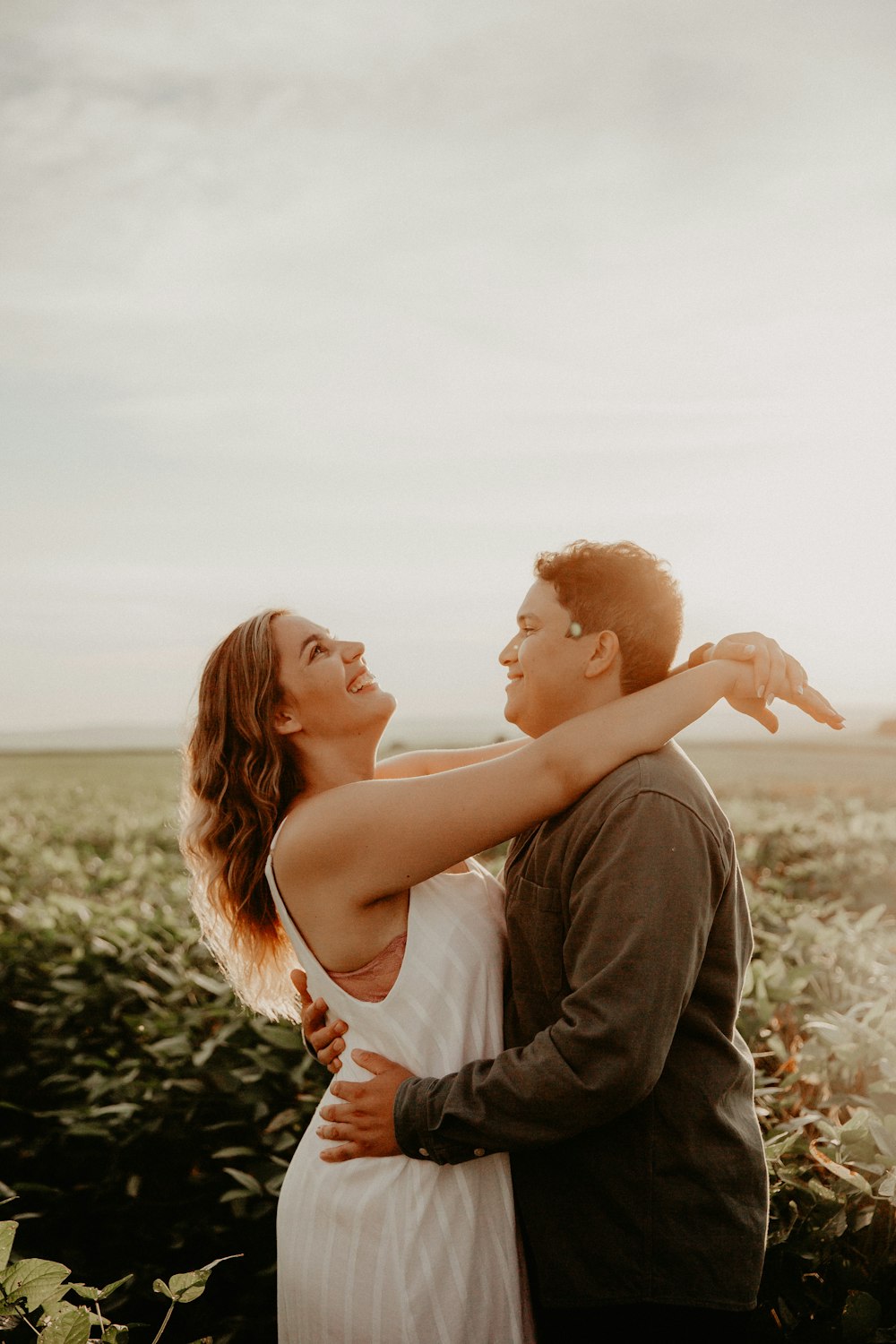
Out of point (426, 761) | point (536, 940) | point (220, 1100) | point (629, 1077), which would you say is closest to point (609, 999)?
point (629, 1077)

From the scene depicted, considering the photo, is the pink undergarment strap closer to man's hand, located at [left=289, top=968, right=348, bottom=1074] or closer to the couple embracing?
the couple embracing

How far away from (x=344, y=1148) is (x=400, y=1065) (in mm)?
218

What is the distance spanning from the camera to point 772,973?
148 inches

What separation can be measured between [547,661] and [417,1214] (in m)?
1.28

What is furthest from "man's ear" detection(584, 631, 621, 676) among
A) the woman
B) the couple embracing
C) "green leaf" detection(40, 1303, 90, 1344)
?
"green leaf" detection(40, 1303, 90, 1344)

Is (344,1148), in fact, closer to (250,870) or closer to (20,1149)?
(250,870)

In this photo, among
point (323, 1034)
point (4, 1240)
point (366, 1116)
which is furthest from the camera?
point (323, 1034)

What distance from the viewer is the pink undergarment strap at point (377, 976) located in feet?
8.27

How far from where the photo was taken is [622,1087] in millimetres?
2039

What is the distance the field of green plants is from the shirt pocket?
0.80m

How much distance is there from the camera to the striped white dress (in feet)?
7.59

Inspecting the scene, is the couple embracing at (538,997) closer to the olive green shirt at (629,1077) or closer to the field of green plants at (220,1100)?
the olive green shirt at (629,1077)

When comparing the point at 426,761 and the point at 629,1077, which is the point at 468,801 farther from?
the point at 426,761

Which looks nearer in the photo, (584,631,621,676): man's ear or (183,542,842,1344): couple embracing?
(183,542,842,1344): couple embracing
